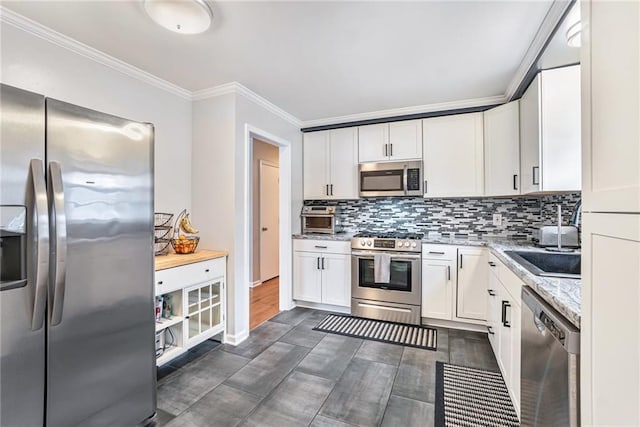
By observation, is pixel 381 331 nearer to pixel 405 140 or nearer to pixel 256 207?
pixel 405 140

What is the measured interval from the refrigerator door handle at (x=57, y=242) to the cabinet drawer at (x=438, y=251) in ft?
9.40

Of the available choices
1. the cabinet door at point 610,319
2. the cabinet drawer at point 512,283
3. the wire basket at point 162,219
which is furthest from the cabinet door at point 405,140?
the cabinet door at point 610,319

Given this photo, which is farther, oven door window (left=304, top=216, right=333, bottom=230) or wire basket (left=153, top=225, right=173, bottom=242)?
oven door window (left=304, top=216, right=333, bottom=230)

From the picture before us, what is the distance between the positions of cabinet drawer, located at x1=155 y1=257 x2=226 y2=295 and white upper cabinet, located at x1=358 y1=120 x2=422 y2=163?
208cm

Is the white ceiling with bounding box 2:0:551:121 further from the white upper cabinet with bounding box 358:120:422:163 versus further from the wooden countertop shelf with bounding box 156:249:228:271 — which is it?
the wooden countertop shelf with bounding box 156:249:228:271

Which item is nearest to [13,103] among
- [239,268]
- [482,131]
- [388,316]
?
[239,268]

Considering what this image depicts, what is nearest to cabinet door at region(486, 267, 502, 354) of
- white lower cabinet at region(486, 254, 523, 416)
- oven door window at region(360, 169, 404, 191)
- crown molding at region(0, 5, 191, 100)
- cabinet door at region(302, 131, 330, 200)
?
white lower cabinet at region(486, 254, 523, 416)

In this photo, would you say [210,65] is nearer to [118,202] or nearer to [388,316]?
[118,202]

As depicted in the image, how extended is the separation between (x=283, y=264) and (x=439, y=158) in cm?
223

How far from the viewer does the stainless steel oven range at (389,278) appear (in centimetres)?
311

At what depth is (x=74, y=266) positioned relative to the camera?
137 centimetres

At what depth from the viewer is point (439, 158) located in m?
3.29

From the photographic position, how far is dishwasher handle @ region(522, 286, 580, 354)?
96 centimetres

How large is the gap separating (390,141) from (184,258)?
8.33 feet
